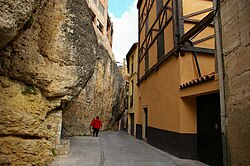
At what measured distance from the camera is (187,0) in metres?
7.76

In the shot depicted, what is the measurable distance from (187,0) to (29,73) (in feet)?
21.3

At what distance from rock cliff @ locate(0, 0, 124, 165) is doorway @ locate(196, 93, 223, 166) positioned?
4.27m

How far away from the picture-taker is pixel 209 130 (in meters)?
5.98

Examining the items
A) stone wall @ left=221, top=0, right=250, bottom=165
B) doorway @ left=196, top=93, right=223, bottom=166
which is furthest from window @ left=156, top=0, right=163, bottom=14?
stone wall @ left=221, top=0, right=250, bottom=165

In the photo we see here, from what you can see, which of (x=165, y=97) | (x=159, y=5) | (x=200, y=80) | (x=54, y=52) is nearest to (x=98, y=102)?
(x=165, y=97)

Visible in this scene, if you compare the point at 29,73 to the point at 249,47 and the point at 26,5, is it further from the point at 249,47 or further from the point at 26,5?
the point at 249,47

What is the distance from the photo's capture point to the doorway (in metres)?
5.59

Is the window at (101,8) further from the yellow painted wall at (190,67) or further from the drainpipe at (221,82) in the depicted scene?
the drainpipe at (221,82)

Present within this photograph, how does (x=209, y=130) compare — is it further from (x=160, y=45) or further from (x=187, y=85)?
(x=160, y=45)

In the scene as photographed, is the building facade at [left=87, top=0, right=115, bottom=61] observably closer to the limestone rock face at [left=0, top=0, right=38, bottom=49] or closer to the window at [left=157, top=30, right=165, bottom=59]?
the window at [left=157, top=30, right=165, bottom=59]

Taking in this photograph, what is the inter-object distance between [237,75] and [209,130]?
9.96ft

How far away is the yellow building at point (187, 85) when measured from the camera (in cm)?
580

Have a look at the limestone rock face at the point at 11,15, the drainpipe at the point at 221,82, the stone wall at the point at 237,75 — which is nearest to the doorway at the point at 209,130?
the drainpipe at the point at 221,82

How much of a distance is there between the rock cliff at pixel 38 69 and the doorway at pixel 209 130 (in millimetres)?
4267
